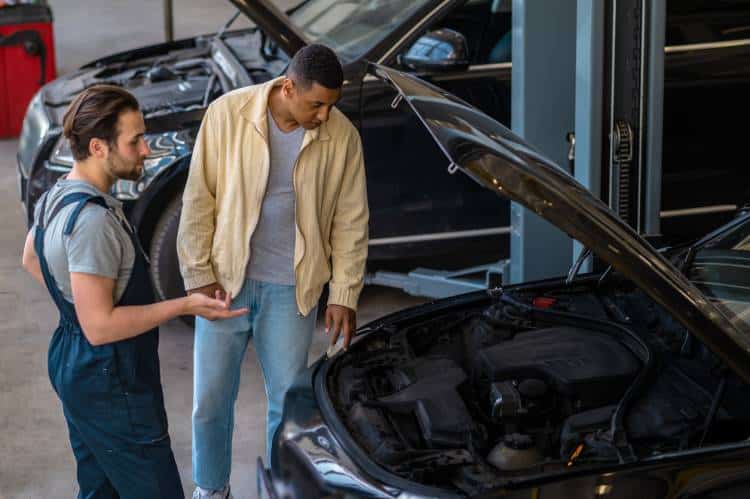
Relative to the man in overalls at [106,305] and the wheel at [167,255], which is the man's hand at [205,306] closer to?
the man in overalls at [106,305]

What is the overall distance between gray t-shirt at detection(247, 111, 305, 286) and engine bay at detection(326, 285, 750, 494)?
0.39 m

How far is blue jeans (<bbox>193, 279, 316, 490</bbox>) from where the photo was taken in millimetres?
3939

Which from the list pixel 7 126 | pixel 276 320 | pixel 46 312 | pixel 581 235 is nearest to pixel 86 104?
pixel 276 320

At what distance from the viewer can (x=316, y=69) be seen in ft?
11.7

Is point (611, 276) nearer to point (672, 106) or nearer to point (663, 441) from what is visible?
point (663, 441)

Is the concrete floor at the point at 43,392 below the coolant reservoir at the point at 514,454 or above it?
below

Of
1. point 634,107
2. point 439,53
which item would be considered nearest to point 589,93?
point 634,107

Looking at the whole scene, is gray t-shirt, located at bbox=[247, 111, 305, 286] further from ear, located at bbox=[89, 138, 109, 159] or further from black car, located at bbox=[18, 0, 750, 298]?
black car, located at bbox=[18, 0, 750, 298]

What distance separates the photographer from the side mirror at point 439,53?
222 inches

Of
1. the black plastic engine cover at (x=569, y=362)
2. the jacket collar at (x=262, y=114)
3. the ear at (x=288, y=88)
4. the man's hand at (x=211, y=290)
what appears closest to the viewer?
the black plastic engine cover at (x=569, y=362)

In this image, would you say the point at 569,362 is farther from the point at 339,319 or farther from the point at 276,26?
the point at 276,26

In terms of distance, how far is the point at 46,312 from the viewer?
6383 millimetres

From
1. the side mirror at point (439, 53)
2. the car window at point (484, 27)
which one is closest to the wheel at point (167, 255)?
the side mirror at point (439, 53)

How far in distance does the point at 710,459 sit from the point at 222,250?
173 cm
